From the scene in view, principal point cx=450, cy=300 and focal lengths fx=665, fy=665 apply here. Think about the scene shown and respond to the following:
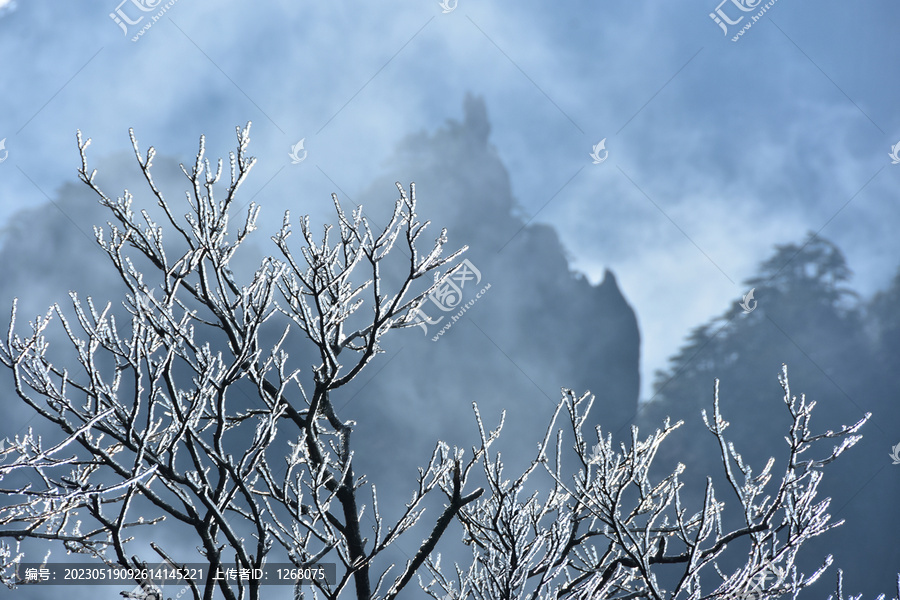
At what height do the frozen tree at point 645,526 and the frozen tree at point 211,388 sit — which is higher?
the frozen tree at point 211,388

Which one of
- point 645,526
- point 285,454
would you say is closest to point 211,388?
point 285,454

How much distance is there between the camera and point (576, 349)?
24.5m

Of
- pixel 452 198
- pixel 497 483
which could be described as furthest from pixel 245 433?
pixel 497 483

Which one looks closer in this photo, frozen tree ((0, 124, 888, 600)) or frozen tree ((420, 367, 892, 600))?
frozen tree ((0, 124, 888, 600))

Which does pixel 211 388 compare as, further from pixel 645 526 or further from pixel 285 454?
pixel 645 526

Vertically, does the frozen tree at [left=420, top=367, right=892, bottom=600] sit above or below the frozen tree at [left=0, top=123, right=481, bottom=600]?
below

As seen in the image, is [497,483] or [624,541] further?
[497,483]

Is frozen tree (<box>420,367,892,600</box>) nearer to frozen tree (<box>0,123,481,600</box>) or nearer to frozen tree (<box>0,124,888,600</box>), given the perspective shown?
frozen tree (<box>0,124,888,600</box>)

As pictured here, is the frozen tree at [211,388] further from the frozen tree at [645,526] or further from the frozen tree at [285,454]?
the frozen tree at [645,526]

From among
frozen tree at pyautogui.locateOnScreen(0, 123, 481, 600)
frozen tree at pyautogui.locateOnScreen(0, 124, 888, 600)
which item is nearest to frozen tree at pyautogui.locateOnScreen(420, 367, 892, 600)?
frozen tree at pyautogui.locateOnScreen(0, 124, 888, 600)

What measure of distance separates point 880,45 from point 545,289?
14.3 metres

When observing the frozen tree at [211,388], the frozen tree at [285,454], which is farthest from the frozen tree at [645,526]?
the frozen tree at [211,388]

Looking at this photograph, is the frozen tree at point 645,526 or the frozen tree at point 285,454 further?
the frozen tree at point 645,526

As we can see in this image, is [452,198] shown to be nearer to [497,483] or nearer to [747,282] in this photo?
[747,282]
